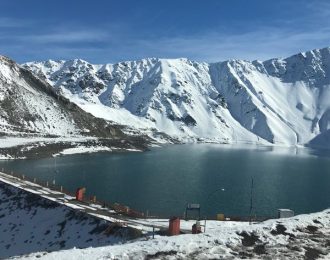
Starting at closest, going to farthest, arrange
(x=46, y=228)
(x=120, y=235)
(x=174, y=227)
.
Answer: (x=174, y=227) → (x=120, y=235) → (x=46, y=228)

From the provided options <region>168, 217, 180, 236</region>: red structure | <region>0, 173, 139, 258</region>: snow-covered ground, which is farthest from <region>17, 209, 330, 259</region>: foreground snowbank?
<region>0, 173, 139, 258</region>: snow-covered ground

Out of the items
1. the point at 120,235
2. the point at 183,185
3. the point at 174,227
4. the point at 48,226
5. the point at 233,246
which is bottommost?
the point at 183,185

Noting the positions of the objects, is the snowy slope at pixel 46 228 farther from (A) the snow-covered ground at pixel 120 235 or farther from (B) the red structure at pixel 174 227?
(B) the red structure at pixel 174 227

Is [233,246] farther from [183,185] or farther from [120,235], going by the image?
[183,185]

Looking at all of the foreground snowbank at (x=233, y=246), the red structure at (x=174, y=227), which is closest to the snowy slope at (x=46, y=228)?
the red structure at (x=174, y=227)

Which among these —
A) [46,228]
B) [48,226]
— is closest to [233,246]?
[46,228]

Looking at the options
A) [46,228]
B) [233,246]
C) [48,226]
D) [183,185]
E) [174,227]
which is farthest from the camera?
[183,185]

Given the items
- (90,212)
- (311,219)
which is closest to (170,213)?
(90,212)

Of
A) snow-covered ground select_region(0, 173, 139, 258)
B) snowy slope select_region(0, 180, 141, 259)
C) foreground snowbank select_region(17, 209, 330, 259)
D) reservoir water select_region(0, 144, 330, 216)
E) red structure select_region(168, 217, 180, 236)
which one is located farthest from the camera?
reservoir water select_region(0, 144, 330, 216)

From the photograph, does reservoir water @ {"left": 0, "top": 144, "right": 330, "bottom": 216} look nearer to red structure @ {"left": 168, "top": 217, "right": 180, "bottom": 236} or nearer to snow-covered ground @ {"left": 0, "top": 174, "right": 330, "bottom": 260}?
snow-covered ground @ {"left": 0, "top": 174, "right": 330, "bottom": 260}

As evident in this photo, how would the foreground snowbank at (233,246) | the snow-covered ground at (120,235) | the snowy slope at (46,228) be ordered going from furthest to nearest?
1. the snowy slope at (46,228)
2. the snow-covered ground at (120,235)
3. the foreground snowbank at (233,246)

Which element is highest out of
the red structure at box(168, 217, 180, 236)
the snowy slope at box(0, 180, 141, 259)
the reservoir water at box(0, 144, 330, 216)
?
the red structure at box(168, 217, 180, 236)
